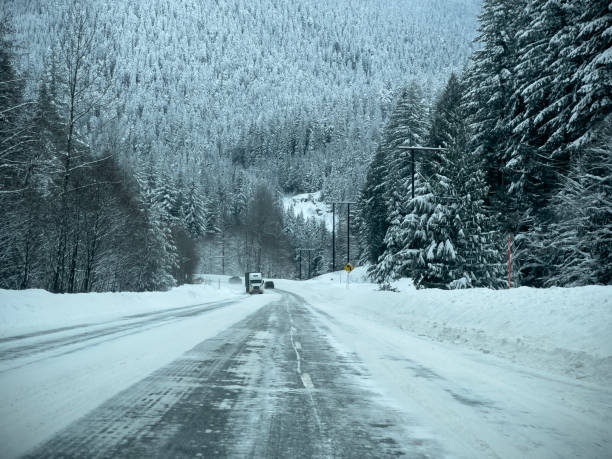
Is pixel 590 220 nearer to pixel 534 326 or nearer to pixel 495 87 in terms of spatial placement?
pixel 534 326

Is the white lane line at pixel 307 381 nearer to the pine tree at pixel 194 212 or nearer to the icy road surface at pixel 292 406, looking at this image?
the icy road surface at pixel 292 406

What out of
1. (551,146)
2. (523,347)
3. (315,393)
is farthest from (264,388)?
(551,146)

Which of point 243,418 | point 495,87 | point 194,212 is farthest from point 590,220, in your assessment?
point 194,212

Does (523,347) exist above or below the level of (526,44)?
below

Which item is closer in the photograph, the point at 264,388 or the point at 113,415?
the point at 113,415

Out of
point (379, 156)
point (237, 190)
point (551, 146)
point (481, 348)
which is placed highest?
point (237, 190)

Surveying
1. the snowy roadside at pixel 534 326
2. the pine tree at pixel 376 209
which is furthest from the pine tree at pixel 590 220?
the pine tree at pixel 376 209

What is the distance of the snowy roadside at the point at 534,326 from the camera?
7614 millimetres

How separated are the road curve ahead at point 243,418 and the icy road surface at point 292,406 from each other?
1 cm

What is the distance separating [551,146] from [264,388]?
25206 mm

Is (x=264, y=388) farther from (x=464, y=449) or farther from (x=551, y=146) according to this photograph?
(x=551, y=146)

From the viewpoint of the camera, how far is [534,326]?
966 cm

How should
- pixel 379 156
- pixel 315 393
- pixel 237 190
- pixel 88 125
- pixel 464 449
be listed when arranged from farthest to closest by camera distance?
pixel 237 190 < pixel 379 156 < pixel 88 125 < pixel 315 393 < pixel 464 449

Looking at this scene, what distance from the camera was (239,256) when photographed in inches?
4316
